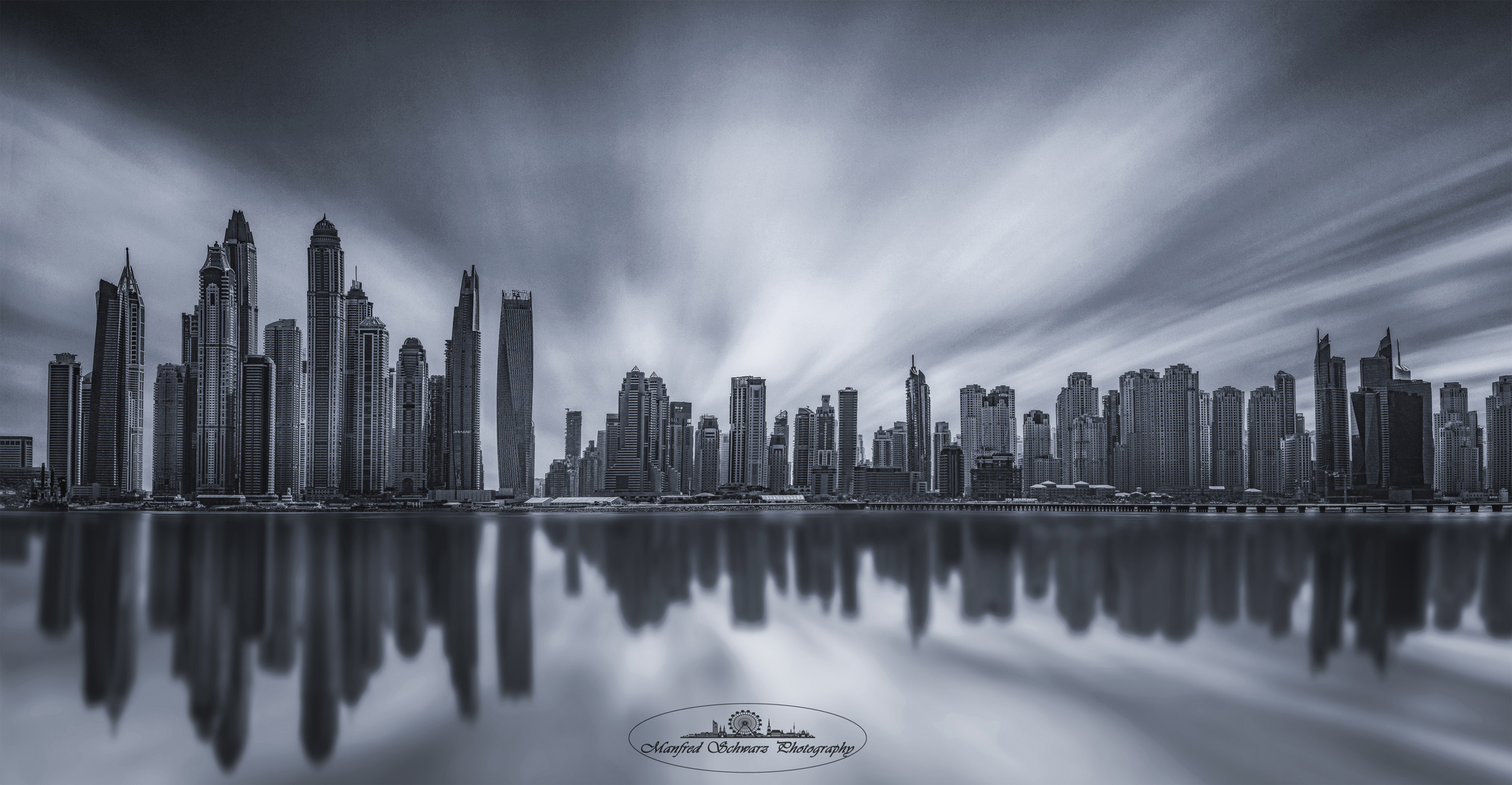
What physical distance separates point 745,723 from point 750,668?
1.72 meters

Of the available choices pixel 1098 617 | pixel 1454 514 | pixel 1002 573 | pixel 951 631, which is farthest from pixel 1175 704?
pixel 1454 514

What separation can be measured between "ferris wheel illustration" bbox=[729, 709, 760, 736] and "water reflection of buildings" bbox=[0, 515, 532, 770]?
2005 millimetres

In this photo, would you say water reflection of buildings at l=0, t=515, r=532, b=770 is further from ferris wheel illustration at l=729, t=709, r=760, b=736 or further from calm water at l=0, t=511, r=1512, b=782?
ferris wheel illustration at l=729, t=709, r=760, b=736

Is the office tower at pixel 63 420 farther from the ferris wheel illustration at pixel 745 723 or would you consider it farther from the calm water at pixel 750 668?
the ferris wheel illustration at pixel 745 723

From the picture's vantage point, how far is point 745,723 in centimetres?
317

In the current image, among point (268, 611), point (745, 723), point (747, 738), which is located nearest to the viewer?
point (747, 738)

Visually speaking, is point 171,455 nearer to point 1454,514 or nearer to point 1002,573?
point 1002,573

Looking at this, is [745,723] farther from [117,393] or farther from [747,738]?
[117,393]

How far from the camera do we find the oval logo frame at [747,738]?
2914 millimetres

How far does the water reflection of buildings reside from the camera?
4699 millimetres

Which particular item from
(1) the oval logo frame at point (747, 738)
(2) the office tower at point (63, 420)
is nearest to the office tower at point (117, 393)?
(2) the office tower at point (63, 420)

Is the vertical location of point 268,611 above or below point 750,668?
below

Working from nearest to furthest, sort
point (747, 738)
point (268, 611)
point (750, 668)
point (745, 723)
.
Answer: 1. point (747, 738)
2. point (745, 723)
3. point (750, 668)
4. point (268, 611)

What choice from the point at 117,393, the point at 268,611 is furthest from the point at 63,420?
the point at 268,611
